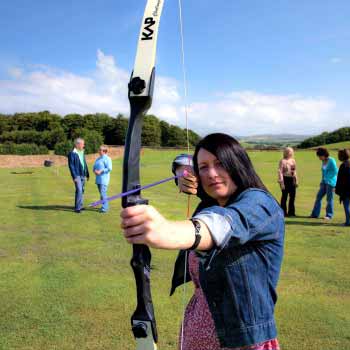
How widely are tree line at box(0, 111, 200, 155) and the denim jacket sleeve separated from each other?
30.7 m

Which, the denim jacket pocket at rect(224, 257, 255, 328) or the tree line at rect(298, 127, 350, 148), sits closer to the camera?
the denim jacket pocket at rect(224, 257, 255, 328)

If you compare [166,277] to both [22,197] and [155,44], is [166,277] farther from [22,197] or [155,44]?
[22,197]

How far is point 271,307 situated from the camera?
170cm

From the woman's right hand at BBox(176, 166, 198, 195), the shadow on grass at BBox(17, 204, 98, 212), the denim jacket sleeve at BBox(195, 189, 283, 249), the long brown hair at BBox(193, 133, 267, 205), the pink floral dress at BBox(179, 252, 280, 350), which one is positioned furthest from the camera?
the shadow on grass at BBox(17, 204, 98, 212)

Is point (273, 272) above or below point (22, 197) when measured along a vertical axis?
above

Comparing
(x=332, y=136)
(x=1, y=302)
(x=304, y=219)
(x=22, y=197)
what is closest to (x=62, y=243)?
(x=1, y=302)

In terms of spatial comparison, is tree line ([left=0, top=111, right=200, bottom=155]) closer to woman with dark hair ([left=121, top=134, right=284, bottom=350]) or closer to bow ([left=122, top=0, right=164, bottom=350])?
bow ([left=122, top=0, right=164, bottom=350])

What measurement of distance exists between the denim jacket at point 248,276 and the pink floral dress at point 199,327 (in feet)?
0.39

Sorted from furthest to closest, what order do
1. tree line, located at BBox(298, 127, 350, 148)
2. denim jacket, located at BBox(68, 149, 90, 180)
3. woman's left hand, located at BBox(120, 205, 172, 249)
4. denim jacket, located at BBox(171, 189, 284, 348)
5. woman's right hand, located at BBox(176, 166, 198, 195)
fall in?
1. tree line, located at BBox(298, 127, 350, 148)
2. denim jacket, located at BBox(68, 149, 90, 180)
3. woman's right hand, located at BBox(176, 166, 198, 195)
4. denim jacket, located at BBox(171, 189, 284, 348)
5. woman's left hand, located at BBox(120, 205, 172, 249)

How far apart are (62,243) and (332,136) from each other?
251 ft

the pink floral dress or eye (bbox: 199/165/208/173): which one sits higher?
eye (bbox: 199/165/208/173)

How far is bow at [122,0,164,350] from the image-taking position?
72.9 inches

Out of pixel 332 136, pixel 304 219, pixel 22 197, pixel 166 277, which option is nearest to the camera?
pixel 166 277

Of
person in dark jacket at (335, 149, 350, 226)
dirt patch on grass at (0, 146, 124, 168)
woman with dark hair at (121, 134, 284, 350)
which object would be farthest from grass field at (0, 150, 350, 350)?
dirt patch on grass at (0, 146, 124, 168)
